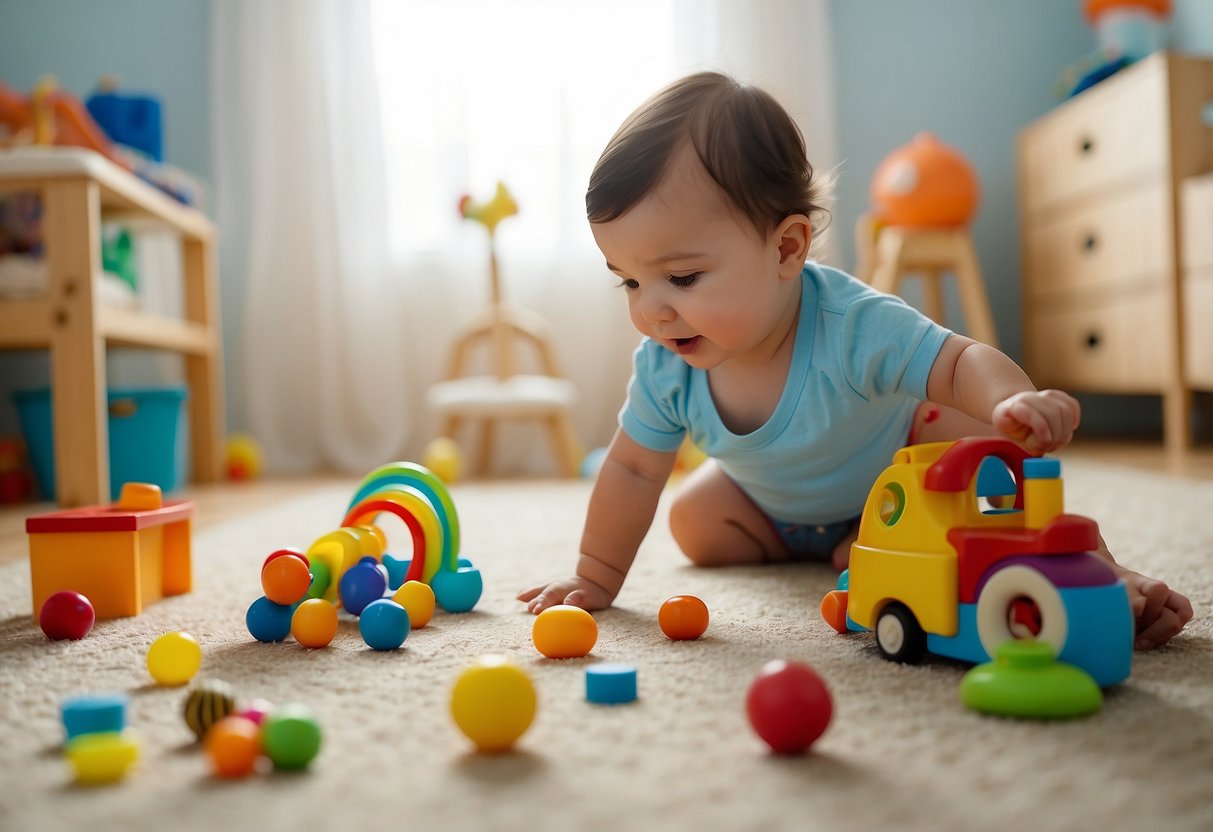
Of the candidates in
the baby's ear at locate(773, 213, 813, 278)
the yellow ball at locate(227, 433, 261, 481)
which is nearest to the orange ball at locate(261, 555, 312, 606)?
the baby's ear at locate(773, 213, 813, 278)

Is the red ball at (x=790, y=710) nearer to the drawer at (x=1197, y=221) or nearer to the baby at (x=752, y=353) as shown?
the baby at (x=752, y=353)

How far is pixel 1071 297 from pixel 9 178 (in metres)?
2.44

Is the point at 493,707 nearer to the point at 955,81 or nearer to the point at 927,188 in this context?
the point at 927,188

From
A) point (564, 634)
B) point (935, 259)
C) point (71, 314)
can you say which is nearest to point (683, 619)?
point (564, 634)

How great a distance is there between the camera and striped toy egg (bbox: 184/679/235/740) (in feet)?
1.84

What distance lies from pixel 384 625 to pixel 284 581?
110 millimetres

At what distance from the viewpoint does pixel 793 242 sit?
0.94 metres

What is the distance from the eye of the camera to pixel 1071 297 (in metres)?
2.79

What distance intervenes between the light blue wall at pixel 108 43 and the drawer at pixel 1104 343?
8.00 feet

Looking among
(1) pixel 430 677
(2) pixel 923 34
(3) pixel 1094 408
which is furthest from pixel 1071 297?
(1) pixel 430 677

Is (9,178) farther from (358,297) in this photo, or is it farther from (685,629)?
(685,629)

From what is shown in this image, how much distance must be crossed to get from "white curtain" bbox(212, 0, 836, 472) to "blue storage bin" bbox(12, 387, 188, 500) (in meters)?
0.73

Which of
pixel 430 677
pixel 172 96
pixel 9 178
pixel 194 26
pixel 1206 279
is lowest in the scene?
pixel 430 677

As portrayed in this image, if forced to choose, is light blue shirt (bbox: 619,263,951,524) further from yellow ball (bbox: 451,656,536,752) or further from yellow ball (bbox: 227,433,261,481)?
yellow ball (bbox: 227,433,261,481)
